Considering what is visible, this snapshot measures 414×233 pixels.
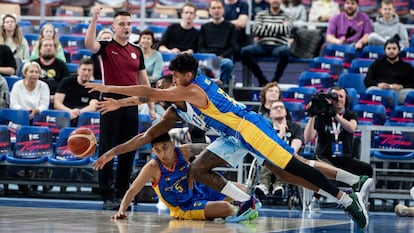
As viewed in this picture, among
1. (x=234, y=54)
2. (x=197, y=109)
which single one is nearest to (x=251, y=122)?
(x=197, y=109)

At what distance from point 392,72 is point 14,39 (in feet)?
19.0

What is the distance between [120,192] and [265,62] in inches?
224

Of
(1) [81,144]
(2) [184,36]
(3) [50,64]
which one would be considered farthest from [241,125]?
(2) [184,36]

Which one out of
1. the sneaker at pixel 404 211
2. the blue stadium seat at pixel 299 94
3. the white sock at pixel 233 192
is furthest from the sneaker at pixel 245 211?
the blue stadium seat at pixel 299 94

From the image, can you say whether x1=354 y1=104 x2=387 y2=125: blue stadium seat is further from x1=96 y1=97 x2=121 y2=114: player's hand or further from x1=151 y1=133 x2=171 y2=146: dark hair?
x1=96 y1=97 x2=121 y2=114: player's hand

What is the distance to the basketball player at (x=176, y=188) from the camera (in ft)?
31.4

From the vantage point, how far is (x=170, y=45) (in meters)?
15.7

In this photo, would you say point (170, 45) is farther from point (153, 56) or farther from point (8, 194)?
point (8, 194)

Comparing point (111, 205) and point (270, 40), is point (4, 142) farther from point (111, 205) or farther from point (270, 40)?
point (270, 40)

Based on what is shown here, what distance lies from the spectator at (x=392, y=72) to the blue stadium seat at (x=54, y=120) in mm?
4437

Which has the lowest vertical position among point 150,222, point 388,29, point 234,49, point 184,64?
point 150,222

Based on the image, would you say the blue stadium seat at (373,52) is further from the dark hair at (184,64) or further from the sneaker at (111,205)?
the dark hair at (184,64)

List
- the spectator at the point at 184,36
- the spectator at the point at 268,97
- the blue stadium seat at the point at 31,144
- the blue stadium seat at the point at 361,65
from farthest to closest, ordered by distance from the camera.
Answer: the spectator at the point at 184,36 → the blue stadium seat at the point at 361,65 → the blue stadium seat at the point at 31,144 → the spectator at the point at 268,97

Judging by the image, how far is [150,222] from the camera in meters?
9.30
